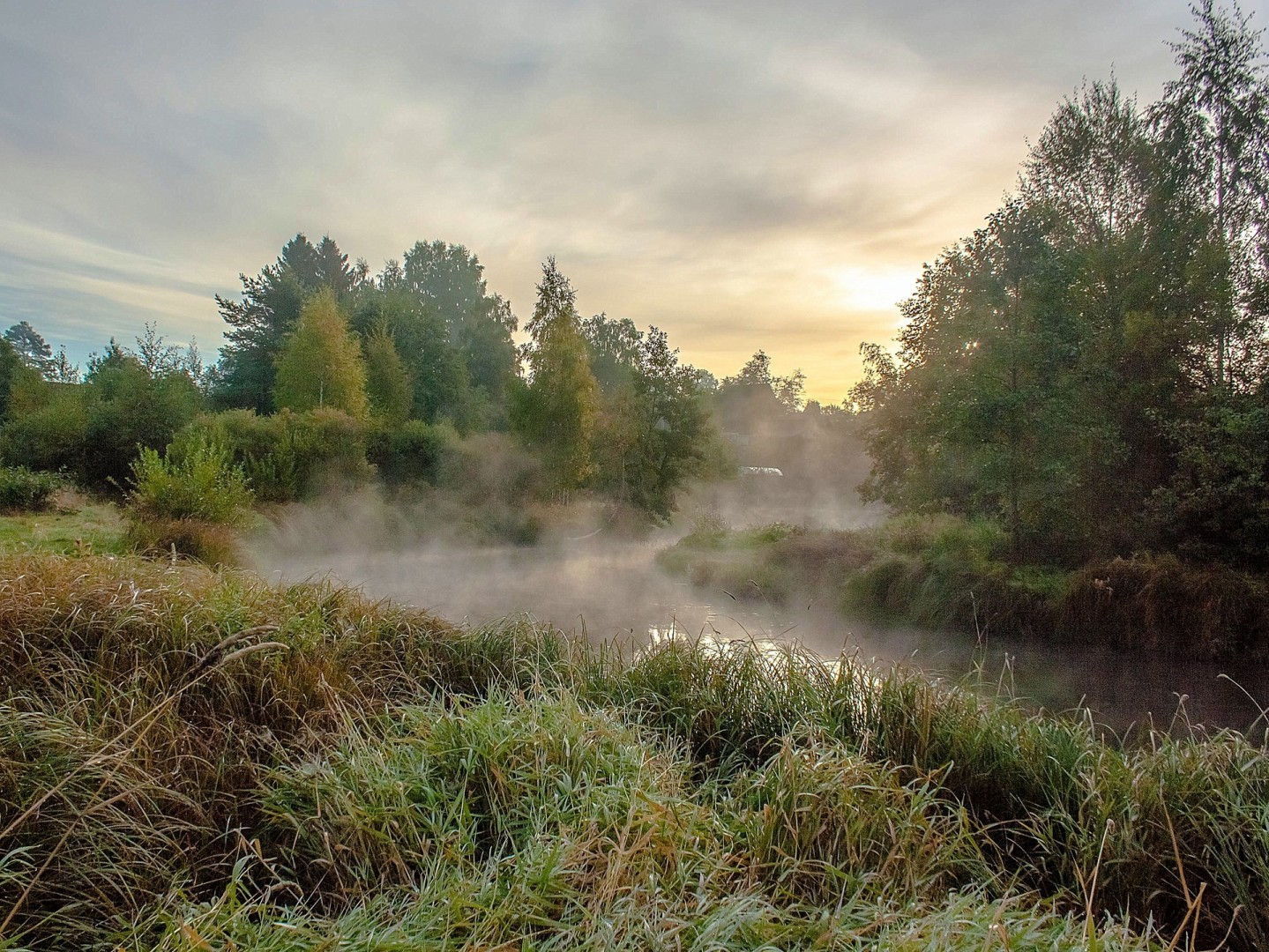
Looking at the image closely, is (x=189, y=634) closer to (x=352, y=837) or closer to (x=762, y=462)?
(x=352, y=837)

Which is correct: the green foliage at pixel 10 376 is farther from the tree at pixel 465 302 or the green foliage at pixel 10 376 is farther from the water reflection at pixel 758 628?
the tree at pixel 465 302

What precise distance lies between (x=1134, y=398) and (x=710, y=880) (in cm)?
1050

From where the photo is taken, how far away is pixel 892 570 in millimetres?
11930

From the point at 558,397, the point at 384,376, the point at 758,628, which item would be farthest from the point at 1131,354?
the point at 384,376

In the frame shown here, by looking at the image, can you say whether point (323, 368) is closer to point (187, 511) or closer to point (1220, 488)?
point (187, 511)

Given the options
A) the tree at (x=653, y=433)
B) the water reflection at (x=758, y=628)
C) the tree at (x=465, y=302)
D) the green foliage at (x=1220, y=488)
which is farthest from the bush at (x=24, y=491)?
the tree at (x=465, y=302)

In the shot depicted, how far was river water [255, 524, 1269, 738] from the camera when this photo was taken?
6.92 meters

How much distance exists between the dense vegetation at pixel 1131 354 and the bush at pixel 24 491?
15375mm

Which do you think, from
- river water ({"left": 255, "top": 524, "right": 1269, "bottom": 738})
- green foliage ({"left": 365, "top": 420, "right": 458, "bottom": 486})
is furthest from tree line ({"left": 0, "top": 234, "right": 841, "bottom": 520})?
river water ({"left": 255, "top": 524, "right": 1269, "bottom": 738})

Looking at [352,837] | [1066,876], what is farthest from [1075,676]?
[352,837]

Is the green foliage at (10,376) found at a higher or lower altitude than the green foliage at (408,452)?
higher

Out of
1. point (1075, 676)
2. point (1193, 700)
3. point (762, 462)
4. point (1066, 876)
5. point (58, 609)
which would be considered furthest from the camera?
point (762, 462)

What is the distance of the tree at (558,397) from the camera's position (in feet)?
60.5

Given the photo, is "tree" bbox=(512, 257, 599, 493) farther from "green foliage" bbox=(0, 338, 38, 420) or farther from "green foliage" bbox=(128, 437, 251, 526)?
"green foliage" bbox=(0, 338, 38, 420)
